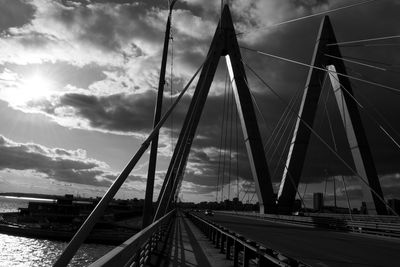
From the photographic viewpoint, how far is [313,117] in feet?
114

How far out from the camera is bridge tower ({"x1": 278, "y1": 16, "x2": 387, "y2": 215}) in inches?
1289

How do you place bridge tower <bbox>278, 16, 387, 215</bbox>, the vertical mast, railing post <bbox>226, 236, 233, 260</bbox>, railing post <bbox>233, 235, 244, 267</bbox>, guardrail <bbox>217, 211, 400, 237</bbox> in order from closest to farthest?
railing post <bbox>233, 235, 244, 267</bbox>, railing post <bbox>226, 236, 233, 260</bbox>, the vertical mast, guardrail <bbox>217, 211, 400, 237</bbox>, bridge tower <bbox>278, 16, 387, 215</bbox>

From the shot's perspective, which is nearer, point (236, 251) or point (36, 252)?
point (236, 251)

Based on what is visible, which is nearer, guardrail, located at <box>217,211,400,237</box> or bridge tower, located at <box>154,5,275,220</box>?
guardrail, located at <box>217,211,400,237</box>

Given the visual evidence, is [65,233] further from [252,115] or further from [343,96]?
[343,96]

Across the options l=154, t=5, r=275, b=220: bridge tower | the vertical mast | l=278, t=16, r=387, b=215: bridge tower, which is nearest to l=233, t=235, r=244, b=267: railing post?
the vertical mast

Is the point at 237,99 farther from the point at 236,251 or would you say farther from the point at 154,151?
the point at 236,251

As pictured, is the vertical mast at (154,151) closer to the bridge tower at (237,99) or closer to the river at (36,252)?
the bridge tower at (237,99)

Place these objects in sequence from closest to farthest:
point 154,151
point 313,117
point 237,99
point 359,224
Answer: point 154,151 → point 359,224 → point 313,117 → point 237,99

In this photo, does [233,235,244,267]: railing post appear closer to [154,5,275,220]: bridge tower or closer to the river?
[154,5,275,220]: bridge tower

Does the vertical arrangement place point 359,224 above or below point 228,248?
above

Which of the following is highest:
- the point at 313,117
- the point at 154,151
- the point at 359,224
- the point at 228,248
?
the point at 313,117

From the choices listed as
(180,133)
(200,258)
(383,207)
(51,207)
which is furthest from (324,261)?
(51,207)

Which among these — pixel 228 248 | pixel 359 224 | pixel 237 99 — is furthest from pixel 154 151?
pixel 237 99
